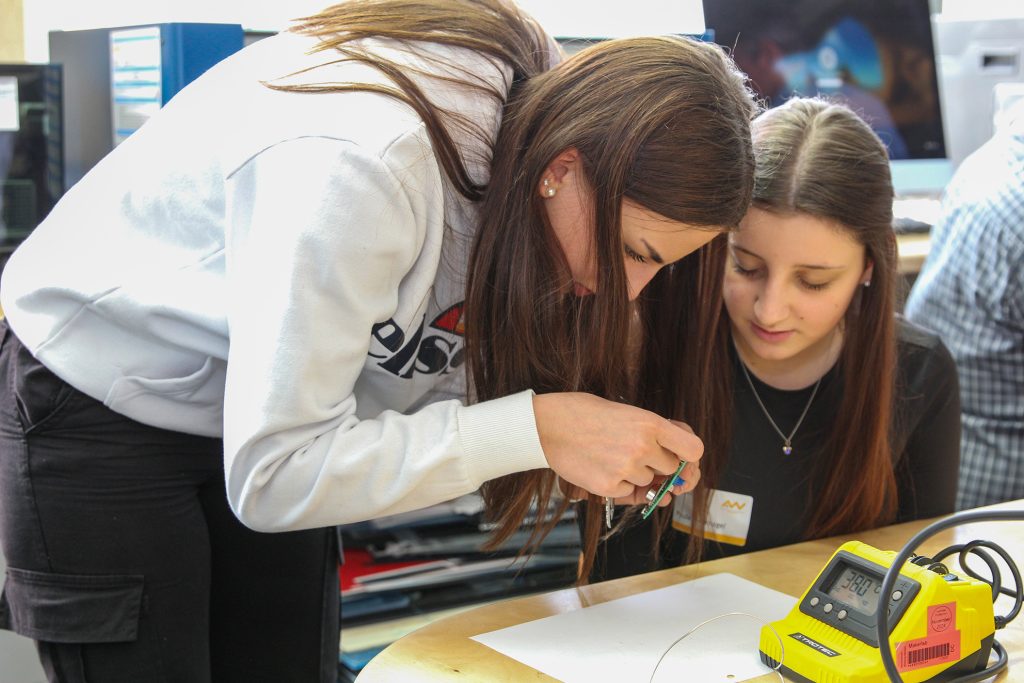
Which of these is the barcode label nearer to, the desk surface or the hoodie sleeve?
the desk surface

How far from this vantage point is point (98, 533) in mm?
1019

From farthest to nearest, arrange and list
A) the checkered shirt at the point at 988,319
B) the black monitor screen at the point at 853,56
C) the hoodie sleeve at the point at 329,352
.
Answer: the black monitor screen at the point at 853,56 < the checkered shirt at the point at 988,319 < the hoodie sleeve at the point at 329,352

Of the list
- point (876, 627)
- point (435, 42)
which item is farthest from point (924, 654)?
point (435, 42)

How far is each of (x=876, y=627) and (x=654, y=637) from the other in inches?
7.7

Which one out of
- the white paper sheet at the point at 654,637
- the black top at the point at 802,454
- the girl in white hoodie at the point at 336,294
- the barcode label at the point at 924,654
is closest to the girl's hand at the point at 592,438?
the girl in white hoodie at the point at 336,294

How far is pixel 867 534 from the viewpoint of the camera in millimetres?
1291

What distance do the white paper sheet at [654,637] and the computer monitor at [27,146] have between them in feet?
3.69

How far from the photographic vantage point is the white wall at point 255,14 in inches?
Answer: 75.8

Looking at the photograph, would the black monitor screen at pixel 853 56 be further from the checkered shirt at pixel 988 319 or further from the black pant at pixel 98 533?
the black pant at pixel 98 533

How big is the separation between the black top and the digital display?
1.27 ft

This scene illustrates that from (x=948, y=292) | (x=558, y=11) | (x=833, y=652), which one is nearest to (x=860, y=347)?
(x=833, y=652)

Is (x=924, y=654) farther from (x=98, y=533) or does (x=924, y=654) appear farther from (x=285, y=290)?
(x=98, y=533)

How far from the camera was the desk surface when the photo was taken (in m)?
0.90

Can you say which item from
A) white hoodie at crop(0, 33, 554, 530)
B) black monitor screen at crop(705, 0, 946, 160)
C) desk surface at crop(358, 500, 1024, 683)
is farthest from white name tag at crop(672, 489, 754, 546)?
black monitor screen at crop(705, 0, 946, 160)
